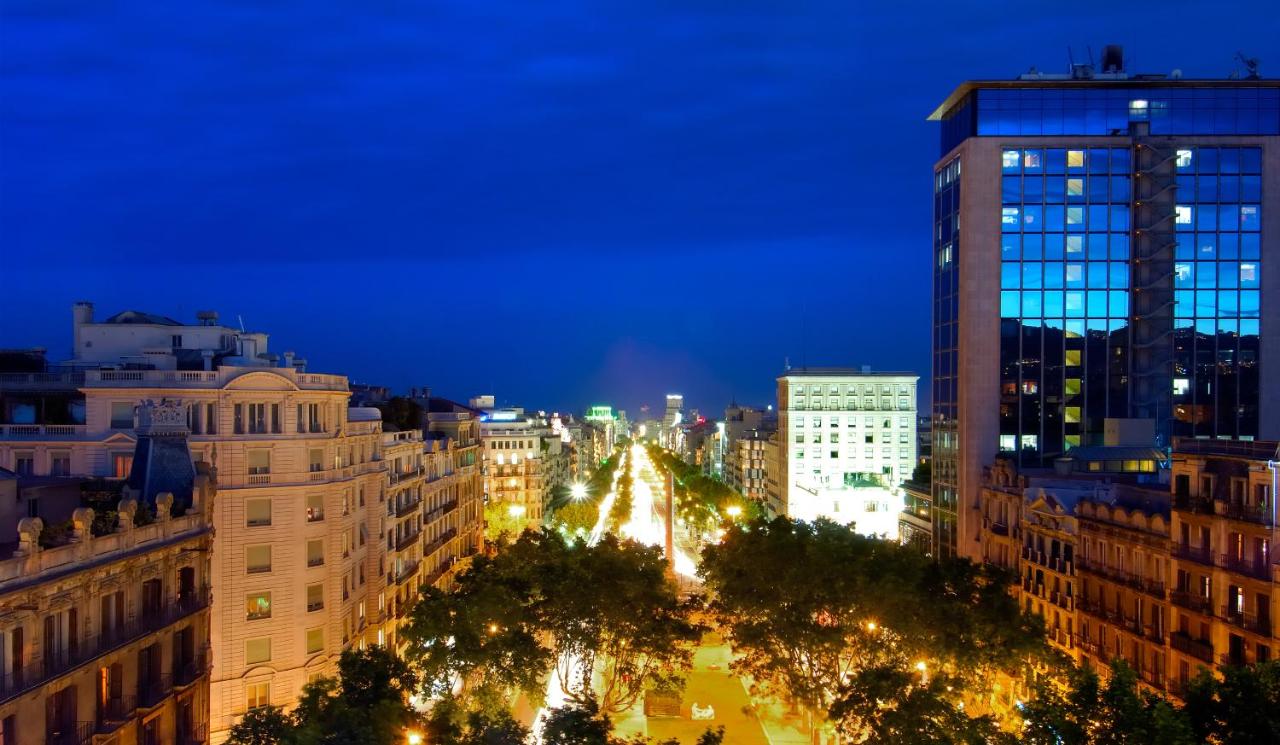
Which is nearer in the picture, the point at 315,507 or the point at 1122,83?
the point at 315,507

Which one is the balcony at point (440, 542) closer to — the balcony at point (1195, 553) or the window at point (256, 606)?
the window at point (256, 606)

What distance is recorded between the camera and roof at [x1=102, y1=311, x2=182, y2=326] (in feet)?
223

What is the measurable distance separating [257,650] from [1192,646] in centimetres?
4585

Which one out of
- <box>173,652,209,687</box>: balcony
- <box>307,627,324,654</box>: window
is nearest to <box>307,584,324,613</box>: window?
<box>307,627,324,654</box>: window

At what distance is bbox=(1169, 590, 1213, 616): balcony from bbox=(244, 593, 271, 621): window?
45.1 metres

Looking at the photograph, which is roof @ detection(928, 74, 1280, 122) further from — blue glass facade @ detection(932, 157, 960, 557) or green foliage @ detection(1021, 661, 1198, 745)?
green foliage @ detection(1021, 661, 1198, 745)

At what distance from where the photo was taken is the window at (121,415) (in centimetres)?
5081

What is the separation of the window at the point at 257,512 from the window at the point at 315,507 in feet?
7.68

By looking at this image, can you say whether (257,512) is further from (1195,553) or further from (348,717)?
(1195,553)

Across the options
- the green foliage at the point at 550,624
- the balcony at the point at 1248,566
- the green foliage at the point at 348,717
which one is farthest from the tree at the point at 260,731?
the balcony at the point at 1248,566

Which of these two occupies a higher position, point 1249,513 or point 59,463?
point 59,463

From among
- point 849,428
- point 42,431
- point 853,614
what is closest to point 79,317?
point 42,431

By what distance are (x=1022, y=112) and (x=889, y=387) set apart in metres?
76.2

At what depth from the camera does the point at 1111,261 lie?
77812 millimetres
